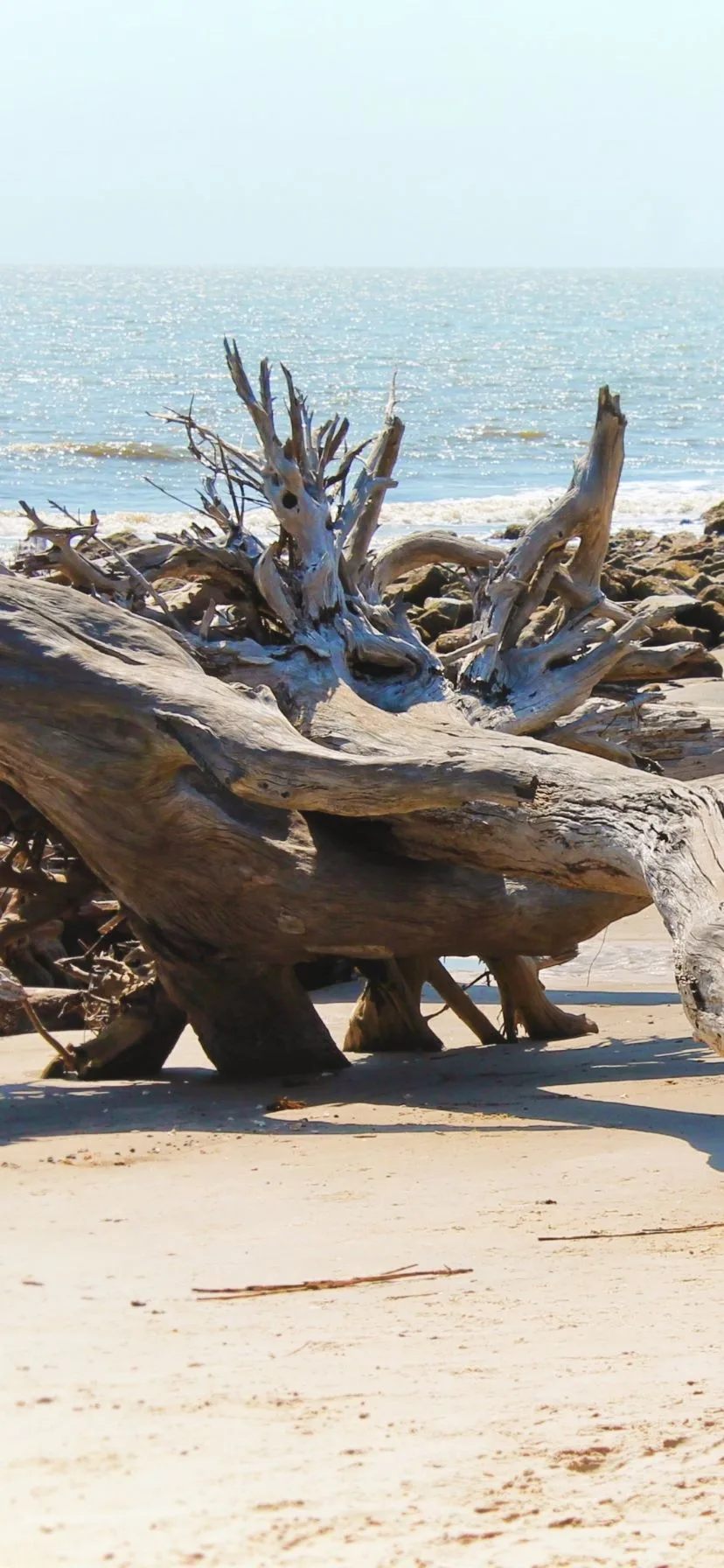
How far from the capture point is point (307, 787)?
5.30 meters

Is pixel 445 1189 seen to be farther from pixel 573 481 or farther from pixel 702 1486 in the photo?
pixel 573 481

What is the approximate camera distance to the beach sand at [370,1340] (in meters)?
2.34

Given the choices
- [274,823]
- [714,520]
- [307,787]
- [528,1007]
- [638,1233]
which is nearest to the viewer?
[638,1233]

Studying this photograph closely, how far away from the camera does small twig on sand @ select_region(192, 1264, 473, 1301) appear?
3232 millimetres

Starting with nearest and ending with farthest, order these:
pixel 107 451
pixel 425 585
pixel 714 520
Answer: pixel 425 585 → pixel 714 520 → pixel 107 451

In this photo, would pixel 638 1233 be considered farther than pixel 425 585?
No

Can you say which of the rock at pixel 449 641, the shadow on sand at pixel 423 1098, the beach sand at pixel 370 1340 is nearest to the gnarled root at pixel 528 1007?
the shadow on sand at pixel 423 1098

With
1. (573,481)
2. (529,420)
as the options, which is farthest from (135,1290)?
(529,420)

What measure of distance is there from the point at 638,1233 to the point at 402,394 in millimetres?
41943

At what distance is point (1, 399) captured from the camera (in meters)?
40.3

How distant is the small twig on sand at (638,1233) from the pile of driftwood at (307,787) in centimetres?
73

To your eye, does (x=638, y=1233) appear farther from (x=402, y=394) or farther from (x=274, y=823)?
(x=402, y=394)

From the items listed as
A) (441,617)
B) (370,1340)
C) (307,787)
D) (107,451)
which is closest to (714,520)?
(441,617)

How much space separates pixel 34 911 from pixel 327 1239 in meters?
3.01
